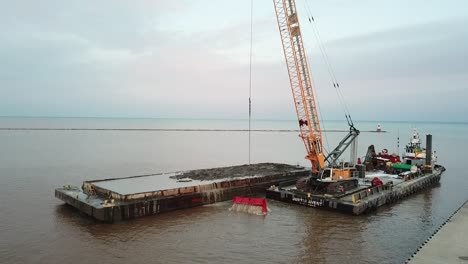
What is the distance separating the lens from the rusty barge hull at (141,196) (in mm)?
23375

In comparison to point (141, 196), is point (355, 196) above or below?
below

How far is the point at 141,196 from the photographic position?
25.0 meters

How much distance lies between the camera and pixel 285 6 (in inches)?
1235

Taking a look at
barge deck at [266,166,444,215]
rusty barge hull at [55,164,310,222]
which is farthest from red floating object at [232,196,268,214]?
barge deck at [266,166,444,215]

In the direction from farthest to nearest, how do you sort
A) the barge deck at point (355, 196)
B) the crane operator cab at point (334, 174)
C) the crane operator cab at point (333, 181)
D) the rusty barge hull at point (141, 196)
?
the crane operator cab at point (334, 174)
the crane operator cab at point (333, 181)
the barge deck at point (355, 196)
the rusty barge hull at point (141, 196)

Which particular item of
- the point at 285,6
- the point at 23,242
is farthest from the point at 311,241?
the point at 285,6

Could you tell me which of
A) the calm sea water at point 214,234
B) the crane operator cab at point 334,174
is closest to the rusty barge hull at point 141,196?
the calm sea water at point 214,234

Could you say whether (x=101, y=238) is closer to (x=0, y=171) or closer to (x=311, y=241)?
(x=311, y=241)

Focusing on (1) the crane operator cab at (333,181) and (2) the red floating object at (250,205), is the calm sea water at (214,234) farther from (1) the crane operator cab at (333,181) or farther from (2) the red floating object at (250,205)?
(1) the crane operator cab at (333,181)

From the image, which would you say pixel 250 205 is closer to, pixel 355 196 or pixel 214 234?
pixel 214 234

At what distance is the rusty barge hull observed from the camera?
2338 centimetres

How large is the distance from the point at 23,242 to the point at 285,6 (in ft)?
90.0

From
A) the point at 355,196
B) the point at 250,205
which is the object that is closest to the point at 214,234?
the point at 250,205

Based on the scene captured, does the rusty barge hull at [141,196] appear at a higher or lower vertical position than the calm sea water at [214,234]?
higher
